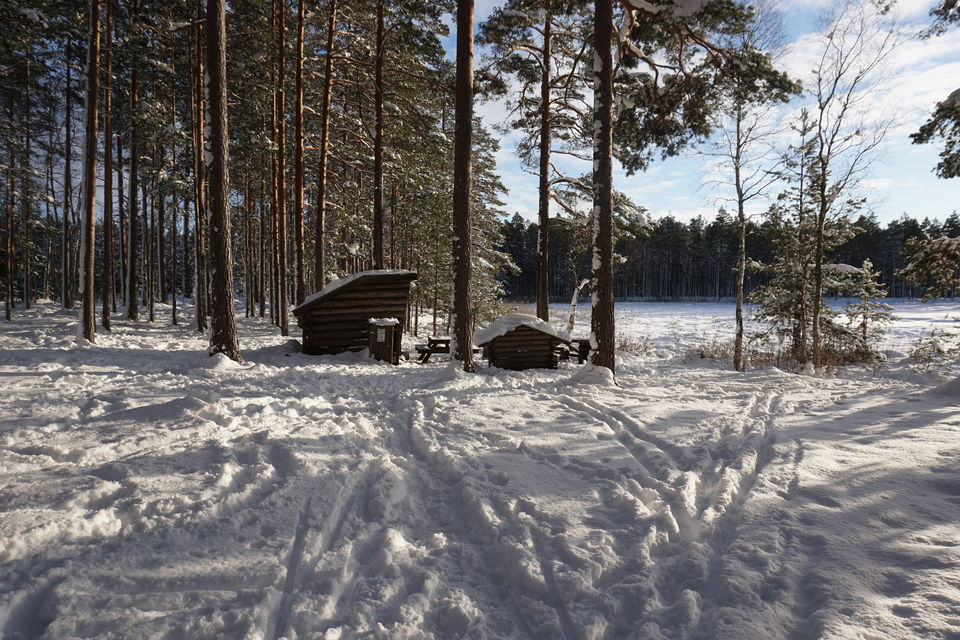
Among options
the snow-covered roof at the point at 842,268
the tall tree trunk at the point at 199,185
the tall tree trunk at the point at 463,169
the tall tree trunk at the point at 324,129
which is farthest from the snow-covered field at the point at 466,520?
the snow-covered roof at the point at 842,268

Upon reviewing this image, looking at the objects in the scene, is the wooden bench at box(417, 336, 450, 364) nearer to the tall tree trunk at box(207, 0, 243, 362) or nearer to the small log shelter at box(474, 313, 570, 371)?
the small log shelter at box(474, 313, 570, 371)

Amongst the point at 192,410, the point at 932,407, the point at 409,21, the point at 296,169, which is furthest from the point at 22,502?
the point at 409,21

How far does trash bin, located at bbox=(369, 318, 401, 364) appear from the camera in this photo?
11398mm

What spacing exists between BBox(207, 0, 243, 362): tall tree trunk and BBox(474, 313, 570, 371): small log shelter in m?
5.91

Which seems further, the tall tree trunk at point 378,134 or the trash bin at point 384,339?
the tall tree trunk at point 378,134

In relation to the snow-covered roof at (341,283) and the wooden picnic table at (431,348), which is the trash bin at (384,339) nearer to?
the wooden picnic table at (431,348)

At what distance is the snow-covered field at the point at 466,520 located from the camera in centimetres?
216

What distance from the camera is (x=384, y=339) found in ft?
37.5

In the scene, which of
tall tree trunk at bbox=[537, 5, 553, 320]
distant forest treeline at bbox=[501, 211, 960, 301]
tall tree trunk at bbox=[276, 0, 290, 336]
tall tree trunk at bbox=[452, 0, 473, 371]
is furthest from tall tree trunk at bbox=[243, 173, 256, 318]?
distant forest treeline at bbox=[501, 211, 960, 301]

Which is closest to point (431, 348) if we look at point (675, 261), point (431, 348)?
point (431, 348)

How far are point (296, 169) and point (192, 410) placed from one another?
1114 cm

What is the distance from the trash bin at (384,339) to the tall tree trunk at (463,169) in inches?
110

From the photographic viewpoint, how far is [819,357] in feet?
47.1

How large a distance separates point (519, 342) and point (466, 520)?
8.40 meters
